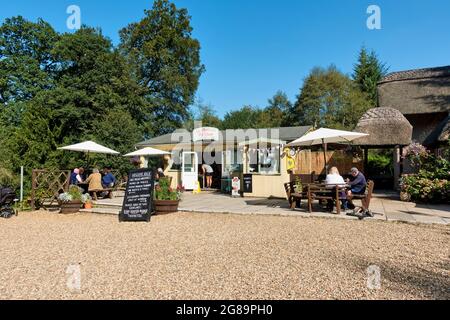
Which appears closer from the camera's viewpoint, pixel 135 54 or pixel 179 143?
pixel 179 143

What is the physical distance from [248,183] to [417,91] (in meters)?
10.9

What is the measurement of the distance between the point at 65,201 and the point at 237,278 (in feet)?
24.8

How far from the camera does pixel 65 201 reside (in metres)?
9.84

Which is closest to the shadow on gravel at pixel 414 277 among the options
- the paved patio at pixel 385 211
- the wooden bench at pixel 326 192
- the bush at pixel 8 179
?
the paved patio at pixel 385 211

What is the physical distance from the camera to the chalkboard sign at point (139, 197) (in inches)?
334

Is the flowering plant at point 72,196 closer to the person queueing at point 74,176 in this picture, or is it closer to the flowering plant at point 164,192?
the person queueing at point 74,176

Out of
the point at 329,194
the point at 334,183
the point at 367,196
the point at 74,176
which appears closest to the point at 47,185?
the point at 74,176

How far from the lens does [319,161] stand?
1522 centimetres

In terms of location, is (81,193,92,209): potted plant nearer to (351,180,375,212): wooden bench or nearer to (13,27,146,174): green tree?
(351,180,375,212): wooden bench
